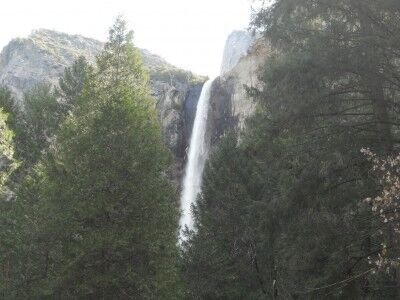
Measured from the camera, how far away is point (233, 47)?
99.4 m

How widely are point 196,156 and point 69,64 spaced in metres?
49.1

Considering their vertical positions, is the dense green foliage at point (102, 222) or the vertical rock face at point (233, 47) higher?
the vertical rock face at point (233, 47)

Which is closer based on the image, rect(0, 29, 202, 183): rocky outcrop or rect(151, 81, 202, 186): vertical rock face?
rect(151, 81, 202, 186): vertical rock face

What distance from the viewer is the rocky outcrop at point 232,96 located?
121 ft

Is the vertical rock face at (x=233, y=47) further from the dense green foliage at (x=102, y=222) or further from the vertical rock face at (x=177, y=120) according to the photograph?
the dense green foliage at (x=102, y=222)

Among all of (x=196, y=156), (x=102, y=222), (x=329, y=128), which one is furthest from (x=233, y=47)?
(x=329, y=128)

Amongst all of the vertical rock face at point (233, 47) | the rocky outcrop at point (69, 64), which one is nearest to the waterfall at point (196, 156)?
the rocky outcrop at point (69, 64)

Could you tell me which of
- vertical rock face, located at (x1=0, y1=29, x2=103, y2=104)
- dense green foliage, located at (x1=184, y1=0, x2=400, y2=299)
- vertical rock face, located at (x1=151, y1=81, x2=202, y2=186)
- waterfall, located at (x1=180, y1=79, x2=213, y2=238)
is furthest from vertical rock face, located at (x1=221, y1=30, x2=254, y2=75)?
dense green foliage, located at (x1=184, y1=0, x2=400, y2=299)

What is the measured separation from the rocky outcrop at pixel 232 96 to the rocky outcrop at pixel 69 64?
9.58 feet

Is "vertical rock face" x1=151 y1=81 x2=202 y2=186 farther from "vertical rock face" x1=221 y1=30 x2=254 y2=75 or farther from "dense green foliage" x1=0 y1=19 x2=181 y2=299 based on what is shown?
"vertical rock face" x1=221 y1=30 x2=254 y2=75

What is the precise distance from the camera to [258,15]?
1124 centimetres

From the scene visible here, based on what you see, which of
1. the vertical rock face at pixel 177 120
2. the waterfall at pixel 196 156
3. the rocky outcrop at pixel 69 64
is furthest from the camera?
the rocky outcrop at pixel 69 64

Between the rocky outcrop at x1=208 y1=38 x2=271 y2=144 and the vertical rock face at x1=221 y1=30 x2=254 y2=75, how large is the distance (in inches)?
2125

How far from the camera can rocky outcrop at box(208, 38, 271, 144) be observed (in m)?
37.0
